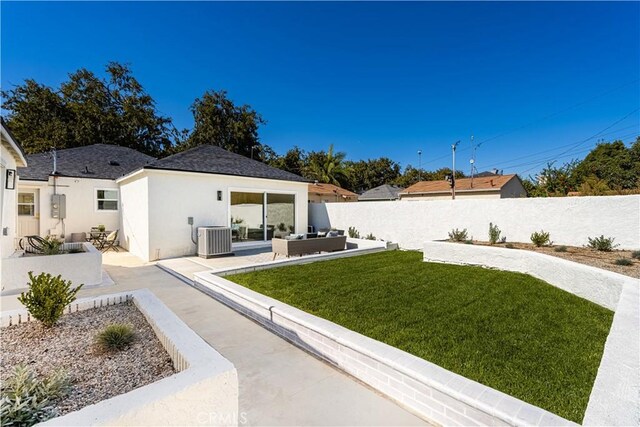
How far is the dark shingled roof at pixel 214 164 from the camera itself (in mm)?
10945

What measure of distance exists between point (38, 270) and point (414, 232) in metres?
12.4

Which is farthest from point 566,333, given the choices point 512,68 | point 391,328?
point 512,68

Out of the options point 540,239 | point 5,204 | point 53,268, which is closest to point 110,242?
point 5,204

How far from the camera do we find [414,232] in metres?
13.0

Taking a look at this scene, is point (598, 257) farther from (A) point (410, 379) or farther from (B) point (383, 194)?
(B) point (383, 194)

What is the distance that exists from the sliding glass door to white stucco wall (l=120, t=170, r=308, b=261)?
0.43 m

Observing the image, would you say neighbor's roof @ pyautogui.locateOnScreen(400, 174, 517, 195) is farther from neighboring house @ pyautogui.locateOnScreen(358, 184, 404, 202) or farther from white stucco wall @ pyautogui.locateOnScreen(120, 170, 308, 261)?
white stucco wall @ pyautogui.locateOnScreen(120, 170, 308, 261)

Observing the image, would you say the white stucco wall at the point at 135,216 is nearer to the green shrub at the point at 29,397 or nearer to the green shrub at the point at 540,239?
the green shrub at the point at 29,397

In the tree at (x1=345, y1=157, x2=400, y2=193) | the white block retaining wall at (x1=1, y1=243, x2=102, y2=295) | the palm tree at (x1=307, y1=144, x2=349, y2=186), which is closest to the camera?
the white block retaining wall at (x1=1, y1=243, x2=102, y2=295)

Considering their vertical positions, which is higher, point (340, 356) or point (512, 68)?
point (512, 68)

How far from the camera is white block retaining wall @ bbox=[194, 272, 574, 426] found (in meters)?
2.37

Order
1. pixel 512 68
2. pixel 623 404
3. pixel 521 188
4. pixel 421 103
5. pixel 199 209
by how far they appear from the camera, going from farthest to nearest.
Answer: pixel 521 188, pixel 421 103, pixel 512 68, pixel 199 209, pixel 623 404

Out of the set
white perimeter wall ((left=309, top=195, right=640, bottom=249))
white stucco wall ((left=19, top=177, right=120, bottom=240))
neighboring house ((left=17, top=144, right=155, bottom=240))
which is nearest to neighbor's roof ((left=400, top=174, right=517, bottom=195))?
white perimeter wall ((left=309, top=195, right=640, bottom=249))

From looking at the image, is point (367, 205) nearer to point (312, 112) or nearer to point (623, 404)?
point (623, 404)
